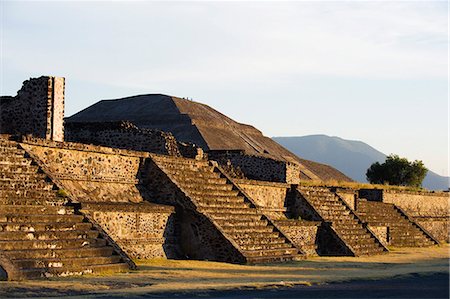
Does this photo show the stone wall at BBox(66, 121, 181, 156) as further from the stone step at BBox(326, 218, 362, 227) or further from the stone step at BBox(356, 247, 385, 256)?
the stone step at BBox(356, 247, 385, 256)

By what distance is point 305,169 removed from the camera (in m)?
65.4

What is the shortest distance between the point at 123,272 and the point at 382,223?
18473mm

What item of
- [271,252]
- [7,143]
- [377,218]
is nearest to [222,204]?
[271,252]

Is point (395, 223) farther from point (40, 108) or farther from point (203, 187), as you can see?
point (40, 108)

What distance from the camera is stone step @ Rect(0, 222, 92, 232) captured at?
17.1m

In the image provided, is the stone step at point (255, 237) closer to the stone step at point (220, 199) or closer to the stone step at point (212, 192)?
the stone step at point (220, 199)

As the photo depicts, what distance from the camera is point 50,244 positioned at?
56.8 ft

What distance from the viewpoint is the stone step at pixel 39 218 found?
1733 cm

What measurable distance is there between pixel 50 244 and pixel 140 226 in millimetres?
4716

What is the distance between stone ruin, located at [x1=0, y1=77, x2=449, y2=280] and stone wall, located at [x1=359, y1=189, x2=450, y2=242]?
1204mm

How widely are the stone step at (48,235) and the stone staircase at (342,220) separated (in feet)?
39.9

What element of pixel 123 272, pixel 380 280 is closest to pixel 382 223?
pixel 380 280

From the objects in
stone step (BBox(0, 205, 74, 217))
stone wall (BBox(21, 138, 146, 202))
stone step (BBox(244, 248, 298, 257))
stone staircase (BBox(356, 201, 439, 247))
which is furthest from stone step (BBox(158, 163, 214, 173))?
stone staircase (BBox(356, 201, 439, 247))

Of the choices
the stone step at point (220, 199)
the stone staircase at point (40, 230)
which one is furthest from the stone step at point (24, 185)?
the stone step at point (220, 199)
